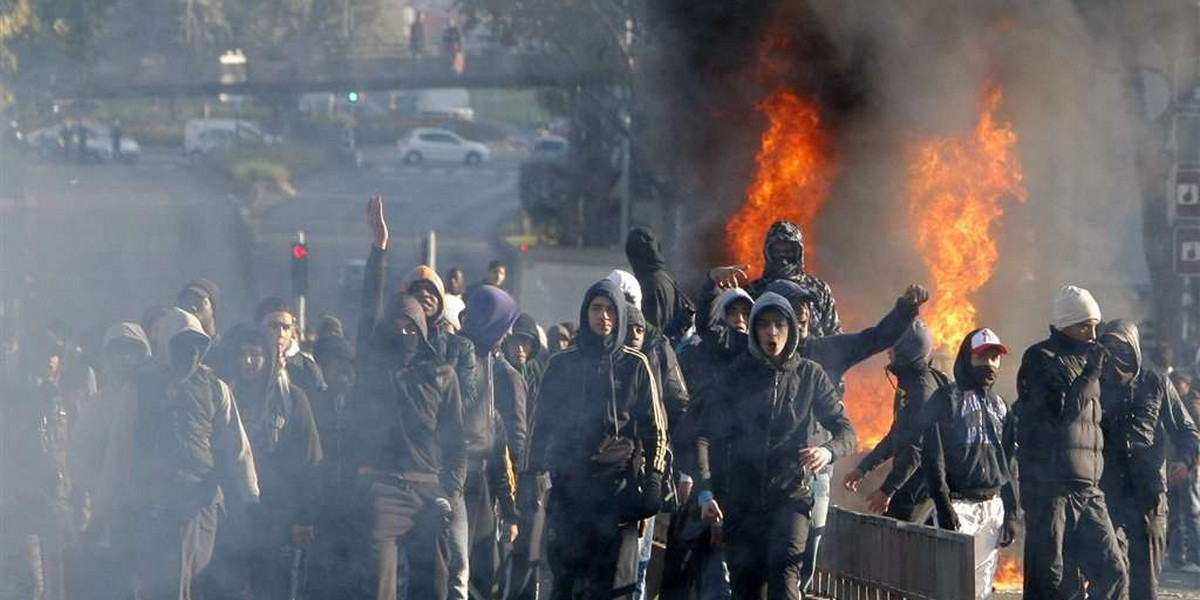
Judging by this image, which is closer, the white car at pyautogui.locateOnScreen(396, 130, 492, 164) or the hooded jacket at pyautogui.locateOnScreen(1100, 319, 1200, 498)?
the hooded jacket at pyautogui.locateOnScreen(1100, 319, 1200, 498)

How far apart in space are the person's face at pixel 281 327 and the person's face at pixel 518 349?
3.81ft

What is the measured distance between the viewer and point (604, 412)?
733 centimetres

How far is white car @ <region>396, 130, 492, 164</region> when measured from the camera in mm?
67188

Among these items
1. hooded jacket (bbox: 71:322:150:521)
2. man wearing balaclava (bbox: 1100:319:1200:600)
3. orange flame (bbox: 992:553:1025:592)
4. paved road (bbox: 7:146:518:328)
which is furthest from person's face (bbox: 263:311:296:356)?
paved road (bbox: 7:146:518:328)

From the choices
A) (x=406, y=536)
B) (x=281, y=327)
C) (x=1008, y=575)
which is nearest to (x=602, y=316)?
(x=406, y=536)

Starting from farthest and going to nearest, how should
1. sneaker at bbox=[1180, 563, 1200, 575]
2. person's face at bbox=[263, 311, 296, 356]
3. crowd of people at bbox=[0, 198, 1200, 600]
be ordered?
sneaker at bbox=[1180, 563, 1200, 575], person's face at bbox=[263, 311, 296, 356], crowd of people at bbox=[0, 198, 1200, 600]

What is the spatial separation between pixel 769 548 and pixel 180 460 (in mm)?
2730

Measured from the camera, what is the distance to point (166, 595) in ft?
27.1

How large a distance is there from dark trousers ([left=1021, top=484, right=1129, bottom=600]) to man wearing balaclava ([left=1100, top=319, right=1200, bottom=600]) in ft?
1.75

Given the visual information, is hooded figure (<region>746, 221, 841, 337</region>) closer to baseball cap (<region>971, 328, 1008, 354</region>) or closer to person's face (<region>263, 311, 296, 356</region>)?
baseball cap (<region>971, 328, 1008, 354</region>)

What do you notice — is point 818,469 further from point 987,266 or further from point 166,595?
point 987,266

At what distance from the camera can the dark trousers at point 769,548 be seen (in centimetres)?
709

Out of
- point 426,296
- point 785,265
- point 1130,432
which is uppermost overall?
point 785,265

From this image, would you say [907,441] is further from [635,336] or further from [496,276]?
[496,276]
